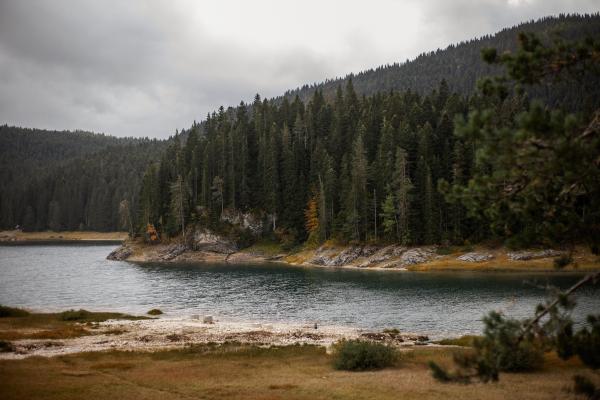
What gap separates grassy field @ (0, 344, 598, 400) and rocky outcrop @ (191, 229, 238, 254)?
90690 millimetres

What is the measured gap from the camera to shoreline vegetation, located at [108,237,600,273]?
7806 cm

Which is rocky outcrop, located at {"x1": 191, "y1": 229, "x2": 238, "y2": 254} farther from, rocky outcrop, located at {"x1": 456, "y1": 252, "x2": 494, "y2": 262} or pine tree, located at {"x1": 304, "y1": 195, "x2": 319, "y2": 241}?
rocky outcrop, located at {"x1": 456, "y1": 252, "x2": 494, "y2": 262}

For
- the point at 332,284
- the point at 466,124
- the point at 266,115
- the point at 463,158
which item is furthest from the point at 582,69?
the point at 266,115

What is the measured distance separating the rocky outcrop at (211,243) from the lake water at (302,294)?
81.6 ft

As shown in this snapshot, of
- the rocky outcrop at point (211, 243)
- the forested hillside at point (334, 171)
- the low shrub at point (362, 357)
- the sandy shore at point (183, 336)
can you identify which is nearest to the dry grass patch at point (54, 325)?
the sandy shore at point (183, 336)

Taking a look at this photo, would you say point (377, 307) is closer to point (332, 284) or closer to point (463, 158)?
point (332, 284)

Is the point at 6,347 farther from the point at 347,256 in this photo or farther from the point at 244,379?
the point at 347,256

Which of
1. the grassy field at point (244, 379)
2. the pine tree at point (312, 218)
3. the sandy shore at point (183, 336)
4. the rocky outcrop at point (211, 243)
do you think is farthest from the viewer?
the rocky outcrop at point (211, 243)

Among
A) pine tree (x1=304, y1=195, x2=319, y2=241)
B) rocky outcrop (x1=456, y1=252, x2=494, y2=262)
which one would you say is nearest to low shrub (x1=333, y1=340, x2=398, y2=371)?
rocky outcrop (x1=456, y1=252, x2=494, y2=262)

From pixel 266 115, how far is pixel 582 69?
138031 mm

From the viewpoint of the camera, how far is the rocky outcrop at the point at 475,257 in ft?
274

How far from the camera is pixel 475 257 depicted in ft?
277

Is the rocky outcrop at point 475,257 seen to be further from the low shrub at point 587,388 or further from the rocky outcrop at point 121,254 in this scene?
the rocky outcrop at point 121,254

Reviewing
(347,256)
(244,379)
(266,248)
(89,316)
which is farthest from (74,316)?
(266,248)
